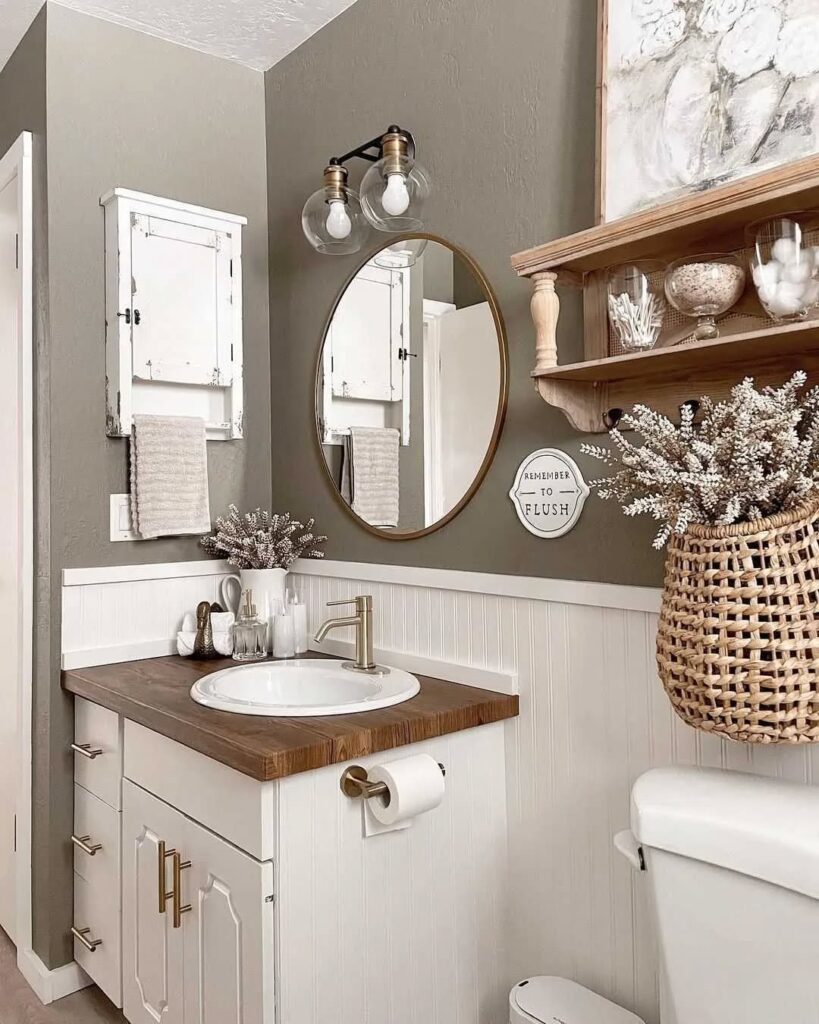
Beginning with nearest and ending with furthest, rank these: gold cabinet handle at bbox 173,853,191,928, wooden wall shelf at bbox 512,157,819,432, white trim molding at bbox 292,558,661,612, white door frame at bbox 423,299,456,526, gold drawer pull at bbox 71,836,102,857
Result: 1. wooden wall shelf at bbox 512,157,819,432
2. white trim molding at bbox 292,558,661,612
3. gold cabinet handle at bbox 173,853,191,928
4. white door frame at bbox 423,299,456,526
5. gold drawer pull at bbox 71,836,102,857

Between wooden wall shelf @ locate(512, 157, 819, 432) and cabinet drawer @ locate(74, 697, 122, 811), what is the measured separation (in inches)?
49.3

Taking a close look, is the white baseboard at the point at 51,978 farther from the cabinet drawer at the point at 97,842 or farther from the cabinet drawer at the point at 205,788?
the cabinet drawer at the point at 205,788

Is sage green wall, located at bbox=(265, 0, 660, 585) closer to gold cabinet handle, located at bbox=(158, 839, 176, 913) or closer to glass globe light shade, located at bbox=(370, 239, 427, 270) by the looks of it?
glass globe light shade, located at bbox=(370, 239, 427, 270)

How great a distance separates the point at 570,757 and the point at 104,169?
1859 mm

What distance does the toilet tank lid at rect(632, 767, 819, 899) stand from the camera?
1038 millimetres

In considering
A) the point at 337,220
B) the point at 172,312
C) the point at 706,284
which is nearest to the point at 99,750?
the point at 172,312

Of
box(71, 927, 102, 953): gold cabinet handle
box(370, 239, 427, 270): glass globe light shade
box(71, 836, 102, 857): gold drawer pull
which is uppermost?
box(370, 239, 427, 270): glass globe light shade

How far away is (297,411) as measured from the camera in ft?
7.70

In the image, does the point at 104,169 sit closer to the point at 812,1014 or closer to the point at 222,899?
the point at 222,899

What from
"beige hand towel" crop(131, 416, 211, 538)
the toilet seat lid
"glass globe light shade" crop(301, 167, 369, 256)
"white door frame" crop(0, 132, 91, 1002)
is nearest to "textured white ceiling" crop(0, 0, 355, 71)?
"white door frame" crop(0, 132, 91, 1002)

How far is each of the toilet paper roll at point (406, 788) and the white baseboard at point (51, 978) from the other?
1182 mm

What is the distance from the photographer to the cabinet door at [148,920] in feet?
5.42

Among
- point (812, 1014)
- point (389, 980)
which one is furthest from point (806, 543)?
point (389, 980)

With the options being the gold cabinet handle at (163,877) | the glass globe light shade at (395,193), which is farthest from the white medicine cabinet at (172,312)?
the gold cabinet handle at (163,877)
